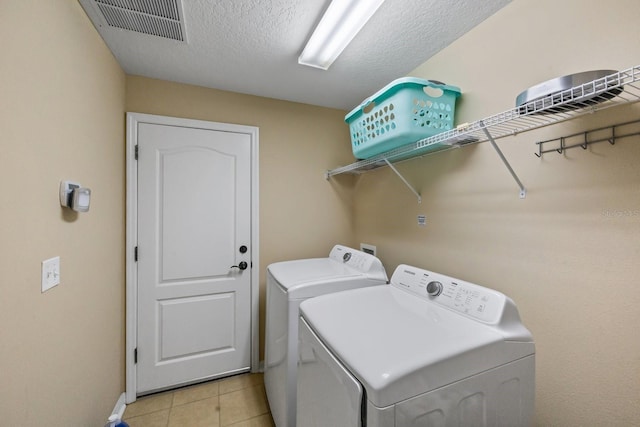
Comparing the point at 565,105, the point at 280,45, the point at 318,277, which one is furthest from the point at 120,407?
the point at 565,105

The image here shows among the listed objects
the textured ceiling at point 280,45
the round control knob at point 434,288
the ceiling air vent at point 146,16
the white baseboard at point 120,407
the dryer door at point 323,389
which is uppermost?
the textured ceiling at point 280,45

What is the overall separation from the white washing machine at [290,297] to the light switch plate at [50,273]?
3.29 ft

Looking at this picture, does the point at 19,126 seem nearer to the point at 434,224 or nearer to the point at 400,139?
the point at 400,139

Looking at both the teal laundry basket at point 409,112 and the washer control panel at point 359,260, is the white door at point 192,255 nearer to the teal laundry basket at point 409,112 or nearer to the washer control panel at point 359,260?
the washer control panel at point 359,260

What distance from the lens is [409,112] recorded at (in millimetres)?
1370

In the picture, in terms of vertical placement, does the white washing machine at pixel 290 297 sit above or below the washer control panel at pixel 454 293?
below

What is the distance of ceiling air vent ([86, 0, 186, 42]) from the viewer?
1277mm

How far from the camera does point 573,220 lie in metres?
1.05

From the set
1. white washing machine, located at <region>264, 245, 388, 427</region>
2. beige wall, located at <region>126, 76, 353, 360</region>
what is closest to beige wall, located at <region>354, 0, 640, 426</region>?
white washing machine, located at <region>264, 245, 388, 427</region>

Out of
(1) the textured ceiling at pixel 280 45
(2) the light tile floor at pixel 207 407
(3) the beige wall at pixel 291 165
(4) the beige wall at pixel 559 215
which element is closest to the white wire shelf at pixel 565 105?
(4) the beige wall at pixel 559 215

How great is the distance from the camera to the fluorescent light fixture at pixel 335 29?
1255 millimetres

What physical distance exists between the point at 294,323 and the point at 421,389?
827 millimetres

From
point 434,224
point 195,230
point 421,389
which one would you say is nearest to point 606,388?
point 421,389

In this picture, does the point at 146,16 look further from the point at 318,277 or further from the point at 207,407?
the point at 207,407
